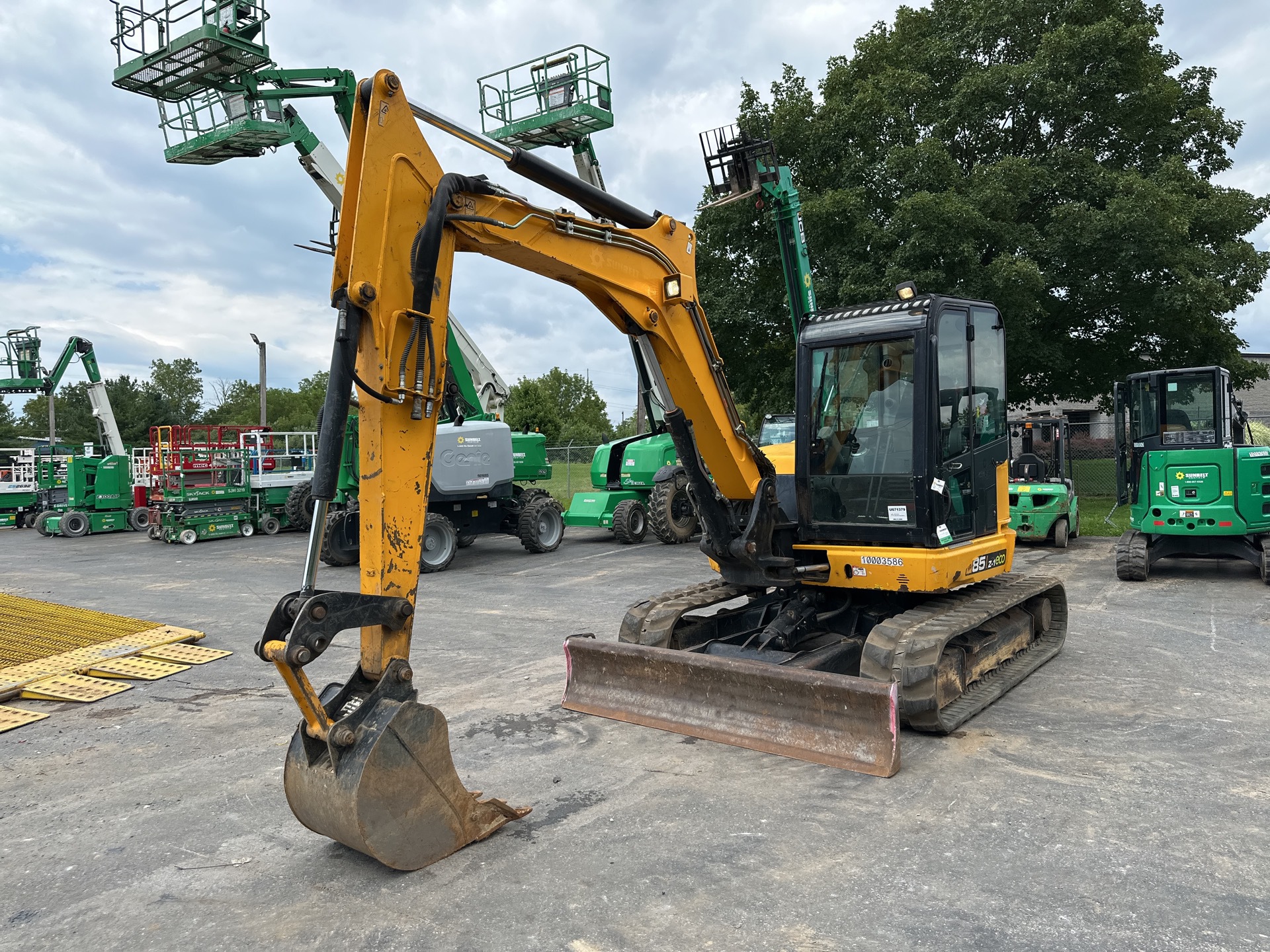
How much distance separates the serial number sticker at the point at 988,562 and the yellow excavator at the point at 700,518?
36mm

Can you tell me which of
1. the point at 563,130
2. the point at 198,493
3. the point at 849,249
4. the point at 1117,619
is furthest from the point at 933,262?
the point at 198,493

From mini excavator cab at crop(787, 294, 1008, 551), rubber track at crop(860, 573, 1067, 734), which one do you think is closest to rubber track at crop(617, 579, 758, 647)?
mini excavator cab at crop(787, 294, 1008, 551)

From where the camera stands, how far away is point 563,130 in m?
19.5

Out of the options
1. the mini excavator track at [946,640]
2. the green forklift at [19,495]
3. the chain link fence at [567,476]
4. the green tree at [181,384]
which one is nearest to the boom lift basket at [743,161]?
the mini excavator track at [946,640]

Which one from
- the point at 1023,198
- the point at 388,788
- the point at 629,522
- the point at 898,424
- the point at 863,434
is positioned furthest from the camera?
the point at 1023,198

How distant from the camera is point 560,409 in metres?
81.2

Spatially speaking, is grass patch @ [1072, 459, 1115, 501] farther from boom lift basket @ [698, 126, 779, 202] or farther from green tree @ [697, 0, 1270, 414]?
boom lift basket @ [698, 126, 779, 202]

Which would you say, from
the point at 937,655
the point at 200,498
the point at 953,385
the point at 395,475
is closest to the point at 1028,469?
the point at 953,385

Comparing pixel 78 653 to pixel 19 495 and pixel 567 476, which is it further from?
pixel 567 476

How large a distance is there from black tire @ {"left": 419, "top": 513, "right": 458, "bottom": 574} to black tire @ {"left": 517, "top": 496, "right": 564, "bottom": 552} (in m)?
1.73

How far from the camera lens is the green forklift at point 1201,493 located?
11195 millimetres

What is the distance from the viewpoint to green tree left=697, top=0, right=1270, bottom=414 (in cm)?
1766

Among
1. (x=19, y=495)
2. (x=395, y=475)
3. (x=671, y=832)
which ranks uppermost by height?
(x=395, y=475)

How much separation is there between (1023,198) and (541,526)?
38.0 feet
